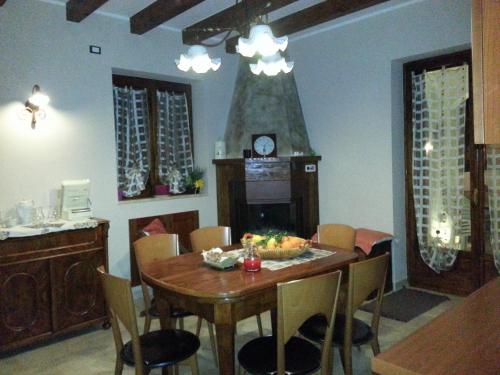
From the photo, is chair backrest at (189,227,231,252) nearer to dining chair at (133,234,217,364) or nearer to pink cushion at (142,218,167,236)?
dining chair at (133,234,217,364)

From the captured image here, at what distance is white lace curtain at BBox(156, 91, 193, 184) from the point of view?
473 cm

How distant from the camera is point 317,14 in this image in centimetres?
407

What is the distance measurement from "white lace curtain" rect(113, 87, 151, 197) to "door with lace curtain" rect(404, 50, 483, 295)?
2.74 m

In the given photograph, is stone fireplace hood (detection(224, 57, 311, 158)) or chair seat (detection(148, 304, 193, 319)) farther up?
stone fireplace hood (detection(224, 57, 311, 158))

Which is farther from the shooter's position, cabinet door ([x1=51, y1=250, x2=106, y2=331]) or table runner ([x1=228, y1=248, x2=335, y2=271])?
cabinet door ([x1=51, y1=250, x2=106, y2=331])

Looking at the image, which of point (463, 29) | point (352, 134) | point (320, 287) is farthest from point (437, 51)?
point (320, 287)

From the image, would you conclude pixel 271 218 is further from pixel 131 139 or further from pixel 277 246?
pixel 277 246

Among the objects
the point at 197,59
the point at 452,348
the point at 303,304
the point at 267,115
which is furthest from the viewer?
the point at 267,115

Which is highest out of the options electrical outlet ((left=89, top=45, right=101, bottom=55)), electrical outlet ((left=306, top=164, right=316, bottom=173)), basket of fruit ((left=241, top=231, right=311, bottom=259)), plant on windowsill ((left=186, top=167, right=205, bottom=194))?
electrical outlet ((left=89, top=45, right=101, bottom=55))

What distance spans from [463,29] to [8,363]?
4445 mm

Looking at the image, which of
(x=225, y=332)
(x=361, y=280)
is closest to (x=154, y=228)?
(x=225, y=332)

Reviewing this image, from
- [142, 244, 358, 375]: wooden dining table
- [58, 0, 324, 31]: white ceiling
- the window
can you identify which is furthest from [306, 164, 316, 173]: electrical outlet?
[142, 244, 358, 375]: wooden dining table

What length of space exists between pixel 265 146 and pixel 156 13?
1731mm

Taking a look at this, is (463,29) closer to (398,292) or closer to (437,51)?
(437,51)
